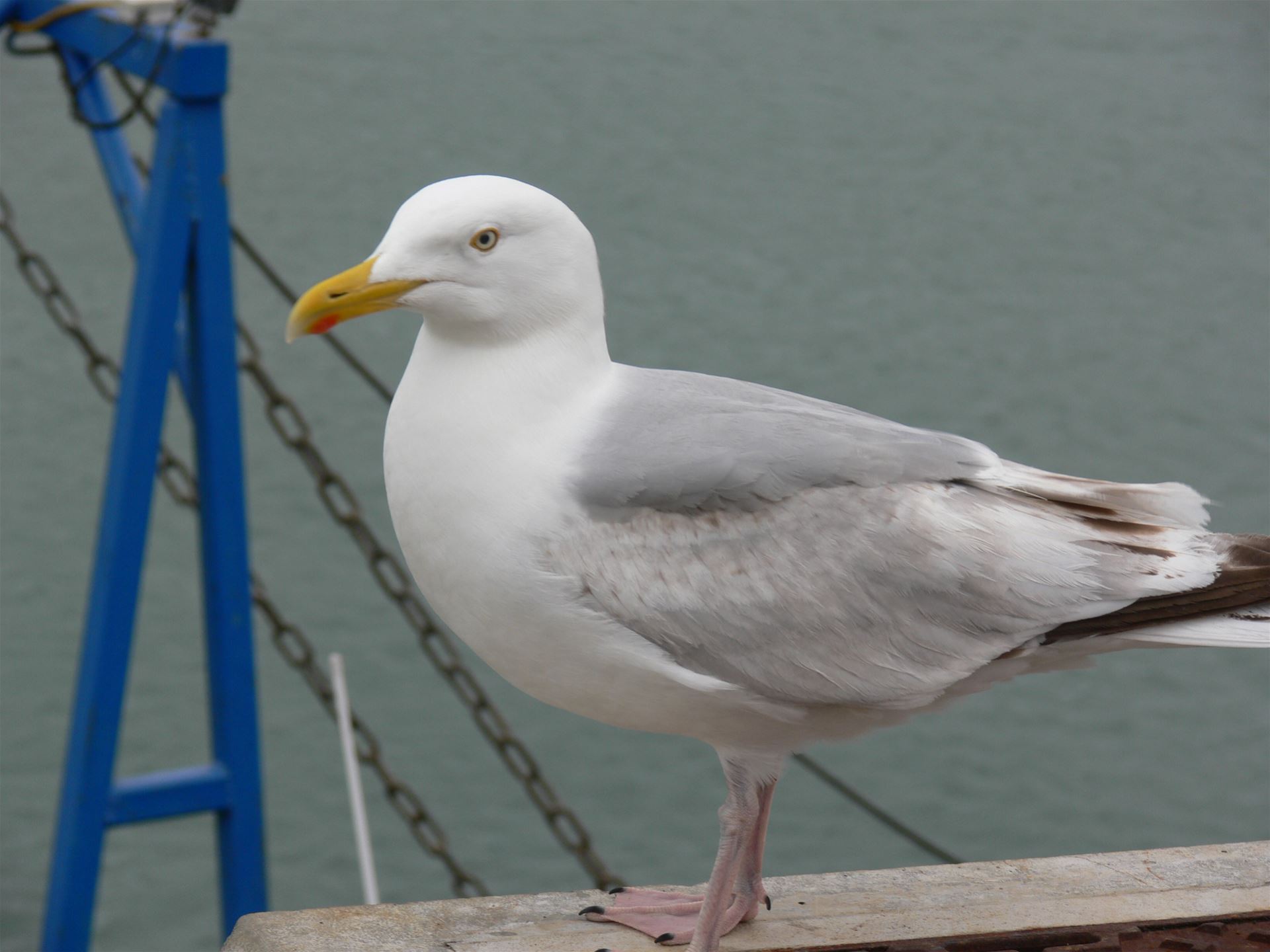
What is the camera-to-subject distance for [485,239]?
200cm

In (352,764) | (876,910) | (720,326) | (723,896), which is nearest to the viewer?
(723,896)

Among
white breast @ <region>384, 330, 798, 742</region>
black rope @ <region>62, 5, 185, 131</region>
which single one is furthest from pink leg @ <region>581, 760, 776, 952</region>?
black rope @ <region>62, 5, 185, 131</region>

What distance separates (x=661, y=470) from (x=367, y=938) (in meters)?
0.89

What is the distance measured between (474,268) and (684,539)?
45cm

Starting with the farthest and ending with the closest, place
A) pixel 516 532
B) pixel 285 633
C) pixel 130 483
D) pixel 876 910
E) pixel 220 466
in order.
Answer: pixel 285 633 → pixel 220 466 → pixel 130 483 → pixel 876 910 → pixel 516 532

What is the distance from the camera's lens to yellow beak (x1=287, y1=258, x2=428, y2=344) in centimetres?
196

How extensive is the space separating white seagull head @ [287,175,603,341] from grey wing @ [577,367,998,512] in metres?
0.17

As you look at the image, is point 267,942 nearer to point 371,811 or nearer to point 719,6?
point 371,811

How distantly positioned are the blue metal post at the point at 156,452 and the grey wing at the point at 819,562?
1925 millimetres

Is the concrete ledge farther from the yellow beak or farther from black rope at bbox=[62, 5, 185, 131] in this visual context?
black rope at bbox=[62, 5, 185, 131]

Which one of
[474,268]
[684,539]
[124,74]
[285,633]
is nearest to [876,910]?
[684,539]

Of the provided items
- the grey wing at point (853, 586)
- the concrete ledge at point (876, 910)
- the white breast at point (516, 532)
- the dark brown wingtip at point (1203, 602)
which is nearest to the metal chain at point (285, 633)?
the concrete ledge at point (876, 910)

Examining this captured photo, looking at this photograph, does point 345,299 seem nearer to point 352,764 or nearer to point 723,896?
point 723,896

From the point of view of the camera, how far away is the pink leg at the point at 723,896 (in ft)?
7.11
